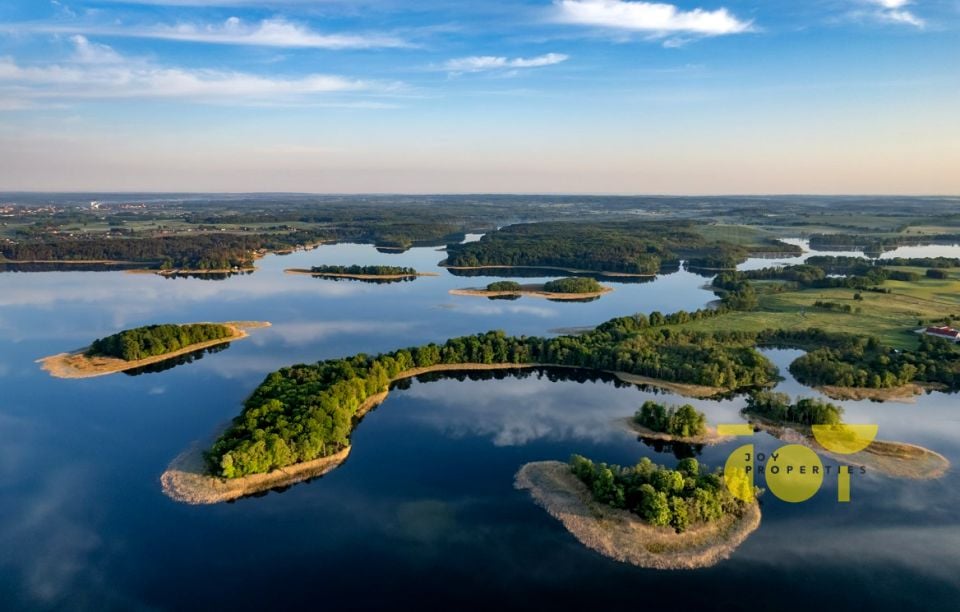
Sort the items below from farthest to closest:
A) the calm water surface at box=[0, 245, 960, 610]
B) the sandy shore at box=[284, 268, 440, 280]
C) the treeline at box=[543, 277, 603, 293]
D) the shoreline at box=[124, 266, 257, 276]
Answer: the shoreline at box=[124, 266, 257, 276] < the sandy shore at box=[284, 268, 440, 280] < the treeline at box=[543, 277, 603, 293] < the calm water surface at box=[0, 245, 960, 610]

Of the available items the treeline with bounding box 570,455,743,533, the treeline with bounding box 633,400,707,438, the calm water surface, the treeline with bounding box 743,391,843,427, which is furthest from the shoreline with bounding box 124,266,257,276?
the treeline with bounding box 570,455,743,533

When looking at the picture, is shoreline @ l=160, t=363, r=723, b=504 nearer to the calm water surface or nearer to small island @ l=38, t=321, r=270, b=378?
the calm water surface

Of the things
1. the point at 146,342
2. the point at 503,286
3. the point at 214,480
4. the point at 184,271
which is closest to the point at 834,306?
the point at 503,286

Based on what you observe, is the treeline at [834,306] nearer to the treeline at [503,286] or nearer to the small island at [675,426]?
the treeline at [503,286]

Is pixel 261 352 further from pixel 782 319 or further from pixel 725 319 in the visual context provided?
pixel 782 319

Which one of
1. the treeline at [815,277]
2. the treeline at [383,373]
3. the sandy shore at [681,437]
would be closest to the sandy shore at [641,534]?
the sandy shore at [681,437]

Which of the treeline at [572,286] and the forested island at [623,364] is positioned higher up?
the treeline at [572,286]
